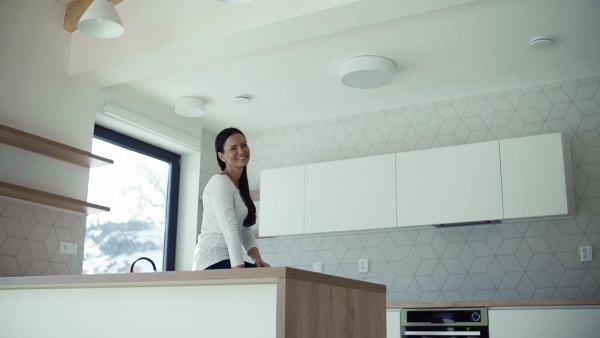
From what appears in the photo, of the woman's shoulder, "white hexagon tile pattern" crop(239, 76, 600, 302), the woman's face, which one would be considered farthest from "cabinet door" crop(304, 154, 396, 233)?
the woman's shoulder

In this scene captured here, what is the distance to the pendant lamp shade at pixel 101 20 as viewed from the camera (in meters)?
3.22

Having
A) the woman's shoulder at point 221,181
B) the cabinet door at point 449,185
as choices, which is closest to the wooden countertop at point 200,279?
the woman's shoulder at point 221,181

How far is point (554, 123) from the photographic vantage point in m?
4.63

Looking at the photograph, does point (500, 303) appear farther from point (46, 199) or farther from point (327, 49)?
point (46, 199)

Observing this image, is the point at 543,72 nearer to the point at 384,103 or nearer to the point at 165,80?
the point at 384,103

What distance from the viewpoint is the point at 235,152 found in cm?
287

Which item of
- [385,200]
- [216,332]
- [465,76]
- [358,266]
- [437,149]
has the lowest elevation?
[216,332]

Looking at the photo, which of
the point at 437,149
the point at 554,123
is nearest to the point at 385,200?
the point at 437,149

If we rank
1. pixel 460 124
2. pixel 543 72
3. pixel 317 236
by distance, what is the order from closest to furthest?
pixel 543 72, pixel 460 124, pixel 317 236

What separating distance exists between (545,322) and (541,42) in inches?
66.2

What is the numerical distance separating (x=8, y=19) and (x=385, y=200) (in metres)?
2.78

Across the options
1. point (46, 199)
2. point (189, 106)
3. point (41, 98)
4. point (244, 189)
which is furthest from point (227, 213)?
point (189, 106)

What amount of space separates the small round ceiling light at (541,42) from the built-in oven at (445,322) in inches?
65.1

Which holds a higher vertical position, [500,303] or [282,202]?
[282,202]
